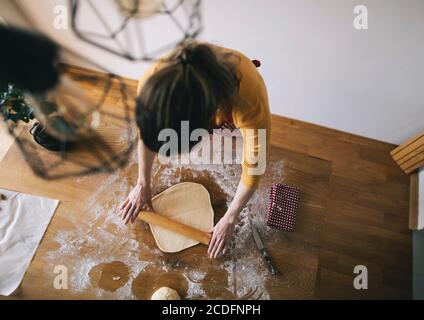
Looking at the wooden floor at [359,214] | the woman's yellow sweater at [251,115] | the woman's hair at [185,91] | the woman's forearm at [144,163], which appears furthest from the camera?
the wooden floor at [359,214]

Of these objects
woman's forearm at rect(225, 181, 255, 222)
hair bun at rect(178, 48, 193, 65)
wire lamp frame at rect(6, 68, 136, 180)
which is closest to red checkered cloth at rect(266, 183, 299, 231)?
woman's forearm at rect(225, 181, 255, 222)

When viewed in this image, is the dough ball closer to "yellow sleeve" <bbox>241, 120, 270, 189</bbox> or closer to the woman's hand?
the woman's hand

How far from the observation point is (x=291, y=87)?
3.65ft

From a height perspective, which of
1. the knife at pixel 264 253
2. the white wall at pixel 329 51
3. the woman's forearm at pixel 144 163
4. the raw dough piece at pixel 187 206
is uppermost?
the white wall at pixel 329 51

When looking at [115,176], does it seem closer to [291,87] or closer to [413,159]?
[291,87]

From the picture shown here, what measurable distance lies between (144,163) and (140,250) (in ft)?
0.72

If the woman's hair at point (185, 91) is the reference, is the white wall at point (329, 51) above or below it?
above

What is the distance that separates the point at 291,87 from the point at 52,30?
76 centimetres

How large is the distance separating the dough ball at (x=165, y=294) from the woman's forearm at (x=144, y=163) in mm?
260

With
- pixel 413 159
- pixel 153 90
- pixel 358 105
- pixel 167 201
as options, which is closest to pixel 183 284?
pixel 167 201

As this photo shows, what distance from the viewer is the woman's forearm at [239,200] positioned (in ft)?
2.55

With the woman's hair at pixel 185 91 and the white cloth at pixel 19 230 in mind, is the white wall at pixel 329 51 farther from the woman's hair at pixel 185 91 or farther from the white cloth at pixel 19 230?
the white cloth at pixel 19 230

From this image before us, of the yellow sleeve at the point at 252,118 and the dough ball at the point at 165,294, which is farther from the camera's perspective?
the dough ball at the point at 165,294
